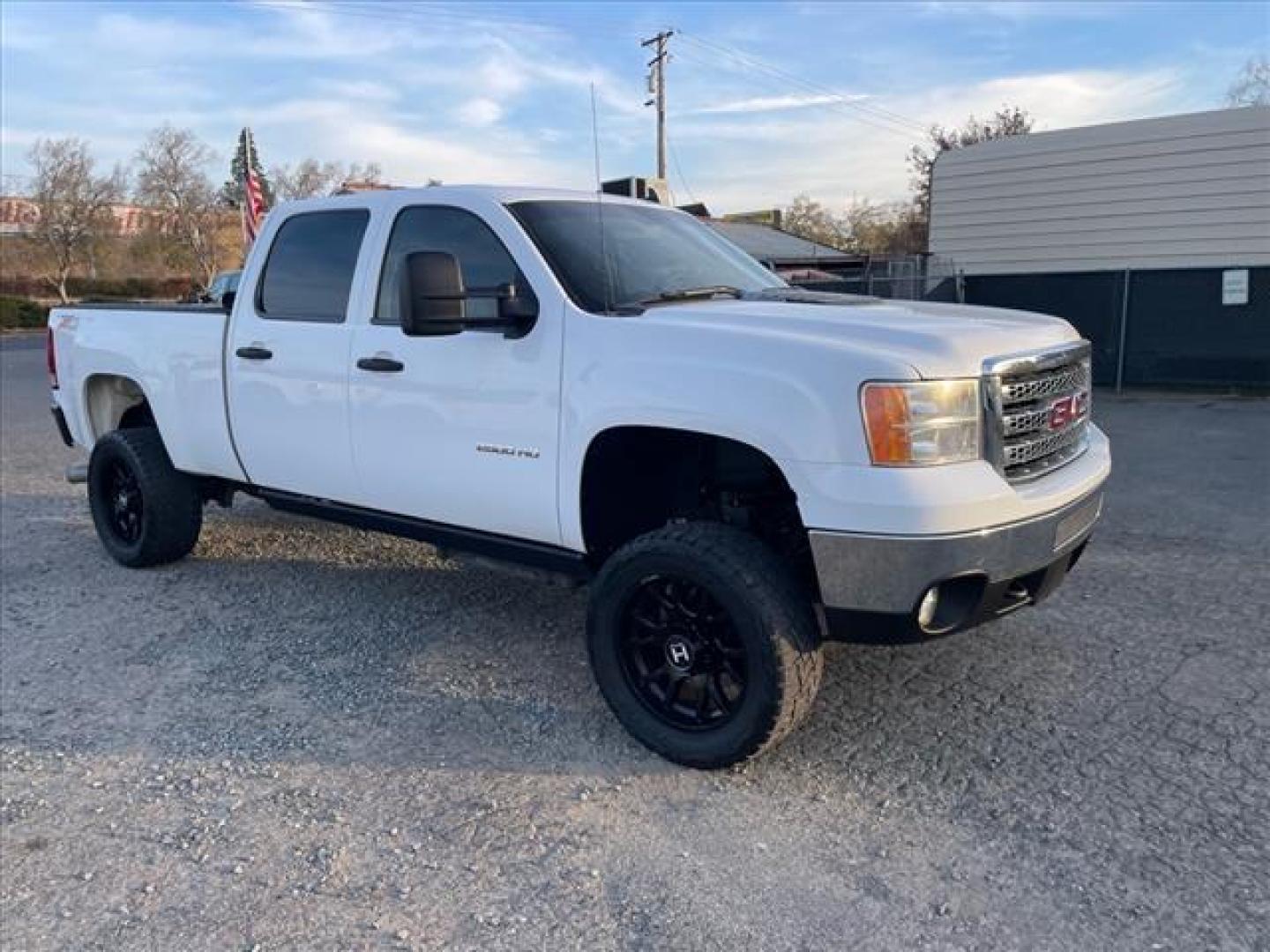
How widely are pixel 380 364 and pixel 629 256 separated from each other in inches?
46.0

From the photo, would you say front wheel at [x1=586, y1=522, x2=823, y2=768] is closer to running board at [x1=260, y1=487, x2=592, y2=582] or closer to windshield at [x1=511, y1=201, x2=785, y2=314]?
running board at [x1=260, y1=487, x2=592, y2=582]

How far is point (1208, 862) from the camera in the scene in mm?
2855

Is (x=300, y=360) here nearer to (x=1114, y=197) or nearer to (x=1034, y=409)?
(x=1034, y=409)

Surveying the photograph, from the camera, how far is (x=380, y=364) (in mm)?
4332

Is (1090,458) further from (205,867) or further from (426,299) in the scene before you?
(205,867)

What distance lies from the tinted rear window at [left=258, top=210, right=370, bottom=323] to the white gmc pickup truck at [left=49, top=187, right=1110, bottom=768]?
0.05 feet

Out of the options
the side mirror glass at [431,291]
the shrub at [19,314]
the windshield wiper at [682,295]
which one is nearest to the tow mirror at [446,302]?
the side mirror glass at [431,291]

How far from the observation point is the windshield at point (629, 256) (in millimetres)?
3906

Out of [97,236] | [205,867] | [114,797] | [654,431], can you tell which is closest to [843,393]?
[654,431]

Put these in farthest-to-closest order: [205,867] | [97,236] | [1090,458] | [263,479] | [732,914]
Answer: [97,236] < [263,479] < [1090,458] < [205,867] < [732,914]

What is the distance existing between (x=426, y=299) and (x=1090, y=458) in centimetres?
262

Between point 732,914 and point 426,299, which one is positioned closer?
point 732,914

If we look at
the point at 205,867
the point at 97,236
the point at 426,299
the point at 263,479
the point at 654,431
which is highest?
the point at 97,236

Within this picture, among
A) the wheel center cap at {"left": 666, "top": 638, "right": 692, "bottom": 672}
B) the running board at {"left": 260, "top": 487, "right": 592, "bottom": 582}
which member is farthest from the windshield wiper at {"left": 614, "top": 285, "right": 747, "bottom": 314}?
the wheel center cap at {"left": 666, "top": 638, "right": 692, "bottom": 672}
